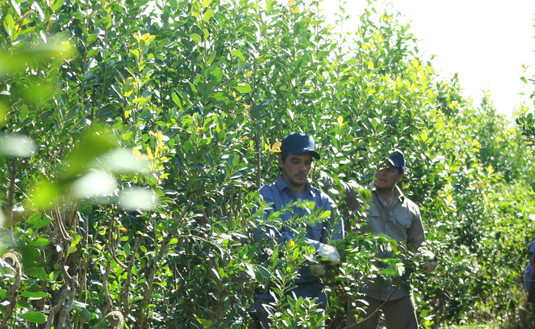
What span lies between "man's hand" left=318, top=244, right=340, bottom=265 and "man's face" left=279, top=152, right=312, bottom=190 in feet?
2.13

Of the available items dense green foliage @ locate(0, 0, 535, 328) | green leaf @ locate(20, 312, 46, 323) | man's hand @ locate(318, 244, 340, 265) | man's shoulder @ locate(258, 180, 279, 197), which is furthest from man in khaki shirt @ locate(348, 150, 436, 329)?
green leaf @ locate(20, 312, 46, 323)

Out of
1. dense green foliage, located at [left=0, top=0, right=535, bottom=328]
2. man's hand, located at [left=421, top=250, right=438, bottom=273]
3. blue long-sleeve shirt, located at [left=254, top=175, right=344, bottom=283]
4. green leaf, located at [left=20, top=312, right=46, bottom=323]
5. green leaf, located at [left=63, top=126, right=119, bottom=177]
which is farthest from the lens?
man's hand, located at [left=421, top=250, right=438, bottom=273]

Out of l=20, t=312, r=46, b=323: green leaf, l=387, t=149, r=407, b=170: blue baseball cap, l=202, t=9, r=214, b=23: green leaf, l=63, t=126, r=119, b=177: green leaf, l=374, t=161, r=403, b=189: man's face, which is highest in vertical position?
l=202, t=9, r=214, b=23: green leaf

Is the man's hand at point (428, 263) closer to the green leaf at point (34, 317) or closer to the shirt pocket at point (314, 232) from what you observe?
the shirt pocket at point (314, 232)

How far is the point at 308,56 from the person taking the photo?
515 centimetres

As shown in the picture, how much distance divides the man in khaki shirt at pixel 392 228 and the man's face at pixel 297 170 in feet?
3.57

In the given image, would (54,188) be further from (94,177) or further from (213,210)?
(213,210)

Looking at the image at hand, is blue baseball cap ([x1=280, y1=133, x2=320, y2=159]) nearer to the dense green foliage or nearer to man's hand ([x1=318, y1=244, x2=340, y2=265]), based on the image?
the dense green foliage

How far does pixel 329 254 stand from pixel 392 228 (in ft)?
5.89

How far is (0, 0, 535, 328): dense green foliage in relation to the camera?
85.3 inches

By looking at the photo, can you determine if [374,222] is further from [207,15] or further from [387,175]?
[207,15]

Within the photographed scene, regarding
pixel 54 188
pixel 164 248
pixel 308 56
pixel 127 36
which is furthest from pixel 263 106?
pixel 54 188

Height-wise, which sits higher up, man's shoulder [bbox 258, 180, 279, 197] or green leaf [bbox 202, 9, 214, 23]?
green leaf [bbox 202, 9, 214, 23]

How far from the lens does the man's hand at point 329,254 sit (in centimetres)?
391
